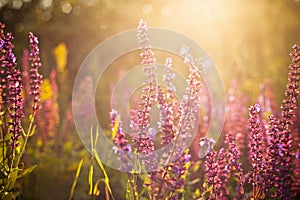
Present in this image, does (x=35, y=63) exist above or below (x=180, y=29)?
below

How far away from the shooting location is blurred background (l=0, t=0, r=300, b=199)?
689 cm

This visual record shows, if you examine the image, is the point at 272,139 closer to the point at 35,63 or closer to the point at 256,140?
the point at 256,140

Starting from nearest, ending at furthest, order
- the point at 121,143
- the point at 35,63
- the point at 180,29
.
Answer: the point at 121,143
the point at 35,63
the point at 180,29

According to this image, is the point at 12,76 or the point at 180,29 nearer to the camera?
the point at 12,76

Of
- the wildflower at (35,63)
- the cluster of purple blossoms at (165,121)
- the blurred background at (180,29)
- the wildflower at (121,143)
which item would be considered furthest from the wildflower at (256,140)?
the blurred background at (180,29)

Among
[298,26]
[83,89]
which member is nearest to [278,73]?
[298,26]

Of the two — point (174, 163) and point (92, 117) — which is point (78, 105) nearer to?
point (92, 117)

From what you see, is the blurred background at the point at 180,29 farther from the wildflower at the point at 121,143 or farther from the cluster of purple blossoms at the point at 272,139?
the cluster of purple blossoms at the point at 272,139

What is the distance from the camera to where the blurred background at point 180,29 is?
22.6 feet

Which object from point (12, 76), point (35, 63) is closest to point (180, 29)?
point (35, 63)

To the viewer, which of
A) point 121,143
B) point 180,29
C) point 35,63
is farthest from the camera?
point 180,29


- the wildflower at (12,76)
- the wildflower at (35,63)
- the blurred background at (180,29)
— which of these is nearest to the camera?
the wildflower at (12,76)

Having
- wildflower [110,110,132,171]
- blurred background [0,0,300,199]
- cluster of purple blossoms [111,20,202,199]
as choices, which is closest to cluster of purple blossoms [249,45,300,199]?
cluster of purple blossoms [111,20,202,199]

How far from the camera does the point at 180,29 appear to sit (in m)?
8.91
